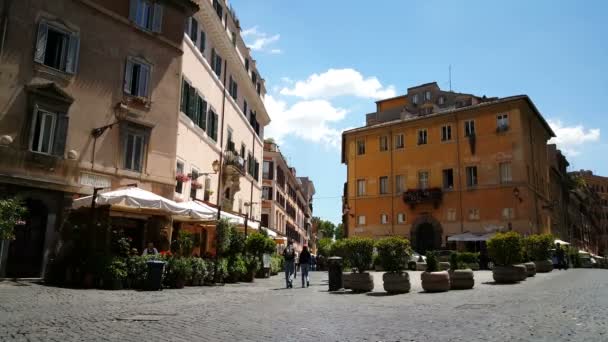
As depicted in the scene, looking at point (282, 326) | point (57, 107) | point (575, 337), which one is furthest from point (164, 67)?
point (575, 337)

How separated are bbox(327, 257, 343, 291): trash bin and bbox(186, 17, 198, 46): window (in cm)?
1378

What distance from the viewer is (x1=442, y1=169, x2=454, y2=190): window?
42.3 metres

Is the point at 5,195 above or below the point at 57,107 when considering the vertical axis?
below

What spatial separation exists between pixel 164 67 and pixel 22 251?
965 centimetres

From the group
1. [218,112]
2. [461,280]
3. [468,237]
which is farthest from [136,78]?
[468,237]

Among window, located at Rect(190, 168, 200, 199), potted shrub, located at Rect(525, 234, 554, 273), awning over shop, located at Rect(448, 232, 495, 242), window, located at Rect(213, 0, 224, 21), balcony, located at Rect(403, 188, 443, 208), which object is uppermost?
window, located at Rect(213, 0, 224, 21)

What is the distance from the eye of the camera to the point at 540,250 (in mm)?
25859

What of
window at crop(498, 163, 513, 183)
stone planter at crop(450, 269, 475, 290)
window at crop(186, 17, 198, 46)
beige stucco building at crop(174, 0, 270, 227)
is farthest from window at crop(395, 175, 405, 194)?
stone planter at crop(450, 269, 475, 290)

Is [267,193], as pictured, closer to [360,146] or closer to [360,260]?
[360,146]

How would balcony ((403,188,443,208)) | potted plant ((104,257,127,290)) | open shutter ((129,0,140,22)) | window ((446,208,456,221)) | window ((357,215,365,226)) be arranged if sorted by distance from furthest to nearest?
window ((357,215,365,226)) < balcony ((403,188,443,208)) < window ((446,208,456,221)) < open shutter ((129,0,140,22)) < potted plant ((104,257,127,290))

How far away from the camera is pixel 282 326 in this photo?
27.3 feet

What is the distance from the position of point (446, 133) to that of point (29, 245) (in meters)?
35.6

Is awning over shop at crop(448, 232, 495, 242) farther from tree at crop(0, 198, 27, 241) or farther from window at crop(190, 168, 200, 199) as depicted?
tree at crop(0, 198, 27, 241)

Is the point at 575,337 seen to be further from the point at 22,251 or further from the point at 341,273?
the point at 22,251
